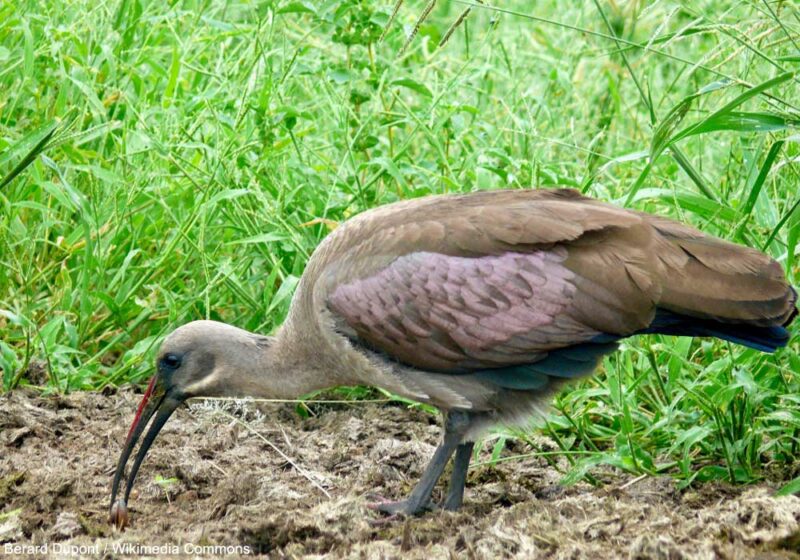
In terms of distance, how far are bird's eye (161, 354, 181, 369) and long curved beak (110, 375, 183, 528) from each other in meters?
0.05

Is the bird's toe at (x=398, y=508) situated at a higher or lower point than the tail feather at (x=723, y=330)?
lower

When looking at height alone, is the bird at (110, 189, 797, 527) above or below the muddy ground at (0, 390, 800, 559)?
above

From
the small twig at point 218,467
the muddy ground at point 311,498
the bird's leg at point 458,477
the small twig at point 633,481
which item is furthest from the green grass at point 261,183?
the small twig at point 218,467

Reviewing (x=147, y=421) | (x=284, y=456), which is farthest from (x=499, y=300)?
(x=147, y=421)

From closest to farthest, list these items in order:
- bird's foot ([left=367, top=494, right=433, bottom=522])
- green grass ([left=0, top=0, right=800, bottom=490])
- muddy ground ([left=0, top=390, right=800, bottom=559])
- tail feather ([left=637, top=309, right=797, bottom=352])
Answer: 1. muddy ground ([left=0, top=390, right=800, bottom=559])
2. tail feather ([left=637, top=309, right=797, bottom=352])
3. bird's foot ([left=367, top=494, right=433, bottom=522])
4. green grass ([left=0, top=0, right=800, bottom=490])

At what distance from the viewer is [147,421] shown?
4.50 meters

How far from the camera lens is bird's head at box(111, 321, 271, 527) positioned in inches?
178

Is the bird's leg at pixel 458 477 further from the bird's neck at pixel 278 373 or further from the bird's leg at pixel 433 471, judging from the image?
the bird's neck at pixel 278 373

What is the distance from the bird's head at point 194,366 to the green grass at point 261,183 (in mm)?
440

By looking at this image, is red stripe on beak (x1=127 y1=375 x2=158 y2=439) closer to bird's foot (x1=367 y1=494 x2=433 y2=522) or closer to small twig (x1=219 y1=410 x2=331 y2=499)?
small twig (x1=219 y1=410 x2=331 y2=499)

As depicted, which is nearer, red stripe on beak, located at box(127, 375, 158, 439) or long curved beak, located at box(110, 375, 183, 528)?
long curved beak, located at box(110, 375, 183, 528)

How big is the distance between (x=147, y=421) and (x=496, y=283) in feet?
4.35

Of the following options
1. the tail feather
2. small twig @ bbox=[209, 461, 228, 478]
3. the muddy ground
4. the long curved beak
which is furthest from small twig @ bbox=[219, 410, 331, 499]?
the tail feather

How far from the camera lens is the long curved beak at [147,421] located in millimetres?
4305
